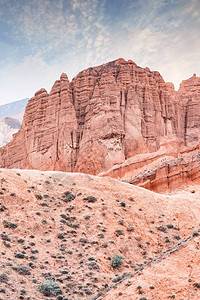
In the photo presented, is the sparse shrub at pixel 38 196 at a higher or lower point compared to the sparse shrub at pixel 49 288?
higher

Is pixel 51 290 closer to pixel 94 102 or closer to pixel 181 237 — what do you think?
pixel 181 237

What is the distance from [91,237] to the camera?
22.8 metres

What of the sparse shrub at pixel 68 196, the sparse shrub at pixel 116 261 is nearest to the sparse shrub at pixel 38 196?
the sparse shrub at pixel 68 196

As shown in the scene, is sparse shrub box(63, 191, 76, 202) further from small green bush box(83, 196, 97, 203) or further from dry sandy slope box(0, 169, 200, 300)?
small green bush box(83, 196, 97, 203)

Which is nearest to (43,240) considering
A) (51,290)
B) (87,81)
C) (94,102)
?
(51,290)

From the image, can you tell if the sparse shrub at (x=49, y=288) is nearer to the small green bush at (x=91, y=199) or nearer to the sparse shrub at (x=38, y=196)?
the sparse shrub at (x=38, y=196)

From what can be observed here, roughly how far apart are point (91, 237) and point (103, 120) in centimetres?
4652

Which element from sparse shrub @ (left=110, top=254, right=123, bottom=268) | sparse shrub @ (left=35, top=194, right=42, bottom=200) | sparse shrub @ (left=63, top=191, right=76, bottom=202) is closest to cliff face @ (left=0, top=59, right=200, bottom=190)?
sparse shrub @ (left=63, top=191, right=76, bottom=202)

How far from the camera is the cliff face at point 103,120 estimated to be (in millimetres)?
66125

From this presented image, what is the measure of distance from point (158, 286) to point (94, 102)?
60.7m

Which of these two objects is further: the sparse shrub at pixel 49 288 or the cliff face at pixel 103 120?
the cliff face at pixel 103 120

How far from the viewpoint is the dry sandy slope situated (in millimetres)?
14945

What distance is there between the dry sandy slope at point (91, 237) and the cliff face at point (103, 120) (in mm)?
32563

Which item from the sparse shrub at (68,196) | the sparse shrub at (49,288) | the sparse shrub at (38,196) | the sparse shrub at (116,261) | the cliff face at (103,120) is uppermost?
the cliff face at (103,120)
